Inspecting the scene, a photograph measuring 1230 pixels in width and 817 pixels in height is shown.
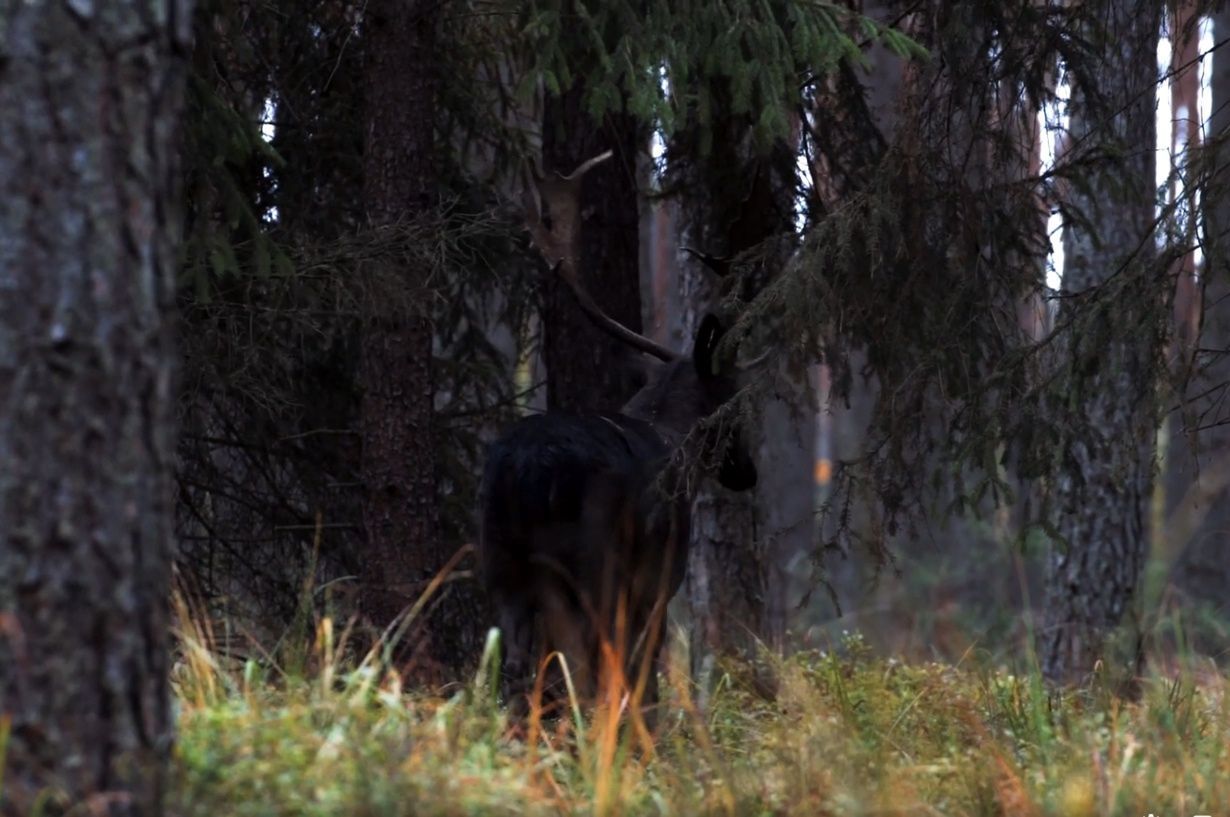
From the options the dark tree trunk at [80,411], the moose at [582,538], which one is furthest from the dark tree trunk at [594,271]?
the dark tree trunk at [80,411]

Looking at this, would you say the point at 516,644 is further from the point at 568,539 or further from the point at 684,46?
the point at 684,46

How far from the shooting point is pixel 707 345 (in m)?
9.04

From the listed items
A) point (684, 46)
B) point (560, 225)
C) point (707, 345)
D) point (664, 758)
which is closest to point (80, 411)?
point (664, 758)

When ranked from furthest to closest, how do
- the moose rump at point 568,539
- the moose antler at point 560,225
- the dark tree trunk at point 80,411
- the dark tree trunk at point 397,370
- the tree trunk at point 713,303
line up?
the tree trunk at point 713,303, the moose antler at point 560,225, the dark tree trunk at point 397,370, the moose rump at point 568,539, the dark tree trunk at point 80,411

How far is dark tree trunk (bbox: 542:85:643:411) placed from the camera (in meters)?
9.66

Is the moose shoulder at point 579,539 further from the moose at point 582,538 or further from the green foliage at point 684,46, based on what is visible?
the green foliage at point 684,46

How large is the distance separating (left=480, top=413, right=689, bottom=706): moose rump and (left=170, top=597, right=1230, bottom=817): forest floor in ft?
2.58

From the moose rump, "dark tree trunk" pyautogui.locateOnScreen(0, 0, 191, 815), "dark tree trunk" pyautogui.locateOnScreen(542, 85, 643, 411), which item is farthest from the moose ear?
"dark tree trunk" pyautogui.locateOnScreen(0, 0, 191, 815)

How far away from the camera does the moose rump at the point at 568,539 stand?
24.3ft

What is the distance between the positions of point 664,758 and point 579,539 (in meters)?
1.56

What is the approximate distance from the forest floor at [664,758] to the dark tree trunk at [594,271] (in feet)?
10.2

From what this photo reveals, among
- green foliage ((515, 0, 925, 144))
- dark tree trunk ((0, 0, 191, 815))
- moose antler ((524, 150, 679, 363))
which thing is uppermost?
green foliage ((515, 0, 925, 144))

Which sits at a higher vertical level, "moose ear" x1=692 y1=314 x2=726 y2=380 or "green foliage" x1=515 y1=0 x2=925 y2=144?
"green foliage" x1=515 y1=0 x2=925 y2=144

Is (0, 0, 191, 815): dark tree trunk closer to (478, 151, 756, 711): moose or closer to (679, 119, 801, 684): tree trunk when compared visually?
(478, 151, 756, 711): moose
